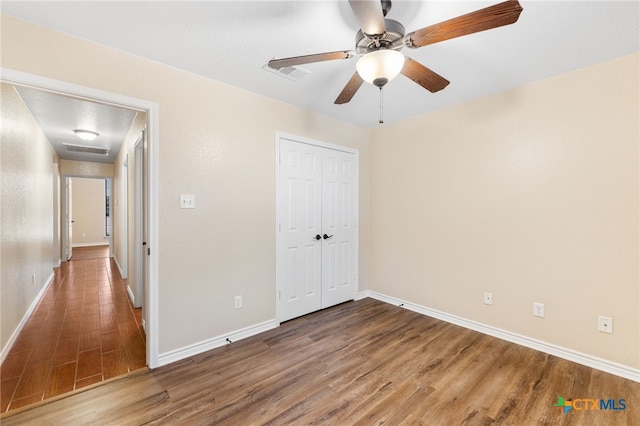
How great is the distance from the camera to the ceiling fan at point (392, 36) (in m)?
1.23

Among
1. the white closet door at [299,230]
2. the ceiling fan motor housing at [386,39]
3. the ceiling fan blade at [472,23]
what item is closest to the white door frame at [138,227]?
the white closet door at [299,230]

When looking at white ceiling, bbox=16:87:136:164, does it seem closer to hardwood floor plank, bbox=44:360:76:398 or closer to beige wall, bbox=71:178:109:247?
hardwood floor plank, bbox=44:360:76:398

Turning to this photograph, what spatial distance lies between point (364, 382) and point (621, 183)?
251cm

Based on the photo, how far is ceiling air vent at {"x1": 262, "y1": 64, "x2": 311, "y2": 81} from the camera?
2.31 meters

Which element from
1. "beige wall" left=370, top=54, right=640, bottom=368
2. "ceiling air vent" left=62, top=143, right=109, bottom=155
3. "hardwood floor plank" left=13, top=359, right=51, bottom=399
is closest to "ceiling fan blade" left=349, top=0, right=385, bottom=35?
"beige wall" left=370, top=54, right=640, bottom=368

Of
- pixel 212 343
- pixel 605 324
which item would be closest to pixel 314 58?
pixel 212 343

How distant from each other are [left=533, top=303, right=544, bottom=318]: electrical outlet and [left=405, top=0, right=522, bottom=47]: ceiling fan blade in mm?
2428

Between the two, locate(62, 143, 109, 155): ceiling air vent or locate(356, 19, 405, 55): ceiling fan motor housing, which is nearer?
locate(356, 19, 405, 55): ceiling fan motor housing

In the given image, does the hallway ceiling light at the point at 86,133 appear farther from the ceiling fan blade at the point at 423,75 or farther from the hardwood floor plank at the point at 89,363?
the ceiling fan blade at the point at 423,75

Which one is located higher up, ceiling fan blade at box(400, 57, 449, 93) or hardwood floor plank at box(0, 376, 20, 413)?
ceiling fan blade at box(400, 57, 449, 93)

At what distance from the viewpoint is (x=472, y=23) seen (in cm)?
130

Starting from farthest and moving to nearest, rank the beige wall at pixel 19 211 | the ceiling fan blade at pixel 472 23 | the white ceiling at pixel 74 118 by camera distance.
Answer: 1. the white ceiling at pixel 74 118
2. the beige wall at pixel 19 211
3. the ceiling fan blade at pixel 472 23

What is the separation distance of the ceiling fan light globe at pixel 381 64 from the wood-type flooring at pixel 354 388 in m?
2.05

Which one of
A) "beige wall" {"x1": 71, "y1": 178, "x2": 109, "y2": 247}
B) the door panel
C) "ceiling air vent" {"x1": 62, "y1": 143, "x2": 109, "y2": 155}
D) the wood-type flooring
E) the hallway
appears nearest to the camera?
the wood-type flooring
